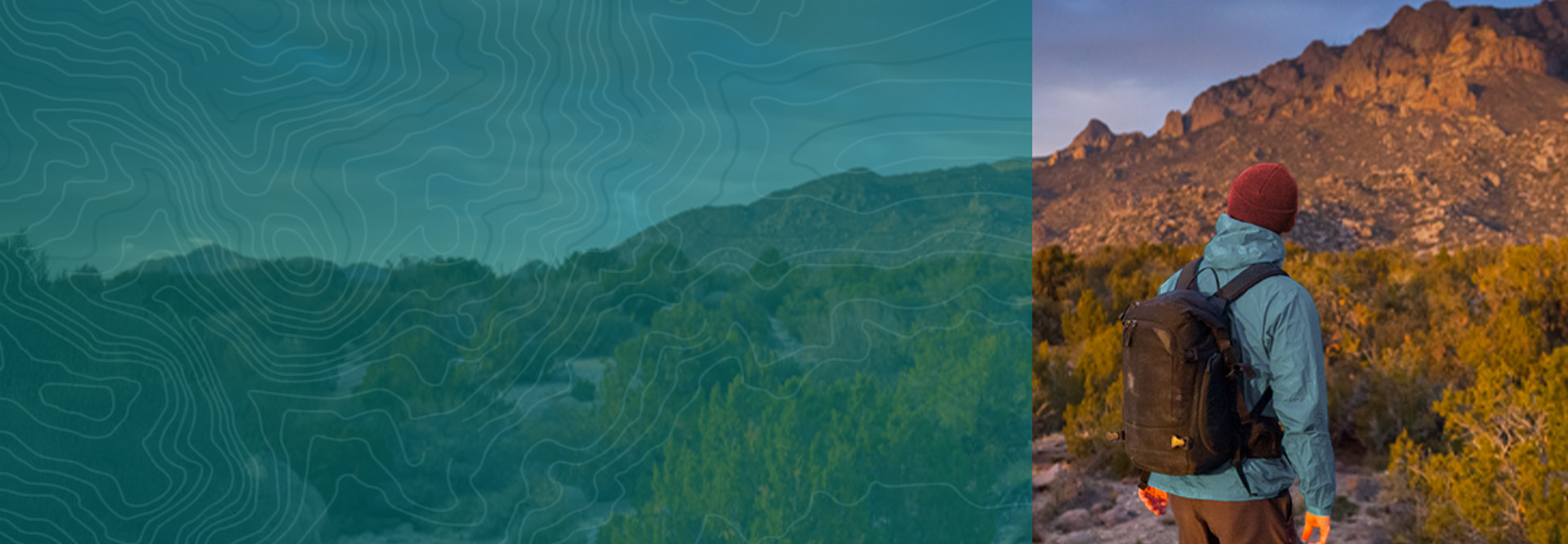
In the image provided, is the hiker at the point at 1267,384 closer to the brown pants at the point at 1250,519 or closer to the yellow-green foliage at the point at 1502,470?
the brown pants at the point at 1250,519

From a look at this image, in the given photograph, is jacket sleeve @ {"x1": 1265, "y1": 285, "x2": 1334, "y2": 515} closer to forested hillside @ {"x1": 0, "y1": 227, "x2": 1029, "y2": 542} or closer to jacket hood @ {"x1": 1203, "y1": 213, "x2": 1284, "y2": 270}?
jacket hood @ {"x1": 1203, "y1": 213, "x2": 1284, "y2": 270}

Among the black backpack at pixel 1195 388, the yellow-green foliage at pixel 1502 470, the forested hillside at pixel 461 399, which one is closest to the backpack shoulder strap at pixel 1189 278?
the black backpack at pixel 1195 388

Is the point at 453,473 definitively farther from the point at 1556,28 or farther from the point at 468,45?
the point at 1556,28

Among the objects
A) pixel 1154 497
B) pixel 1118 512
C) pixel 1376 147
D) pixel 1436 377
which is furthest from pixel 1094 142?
pixel 1154 497

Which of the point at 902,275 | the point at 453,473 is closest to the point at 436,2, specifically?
the point at 453,473

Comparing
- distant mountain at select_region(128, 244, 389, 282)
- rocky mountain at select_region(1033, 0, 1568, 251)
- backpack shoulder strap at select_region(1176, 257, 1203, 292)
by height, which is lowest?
backpack shoulder strap at select_region(1176, 257, 1203, 292)

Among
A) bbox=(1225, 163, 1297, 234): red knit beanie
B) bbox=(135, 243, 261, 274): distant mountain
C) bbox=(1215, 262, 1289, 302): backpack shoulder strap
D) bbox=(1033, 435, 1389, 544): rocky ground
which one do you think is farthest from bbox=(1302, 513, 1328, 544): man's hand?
bbox=(135, 243, 261, 274): distant mountain

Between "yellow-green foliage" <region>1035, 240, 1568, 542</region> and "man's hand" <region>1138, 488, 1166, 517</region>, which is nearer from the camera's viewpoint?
"man's hand" <region>1138, 488, 1166, 517</region>
